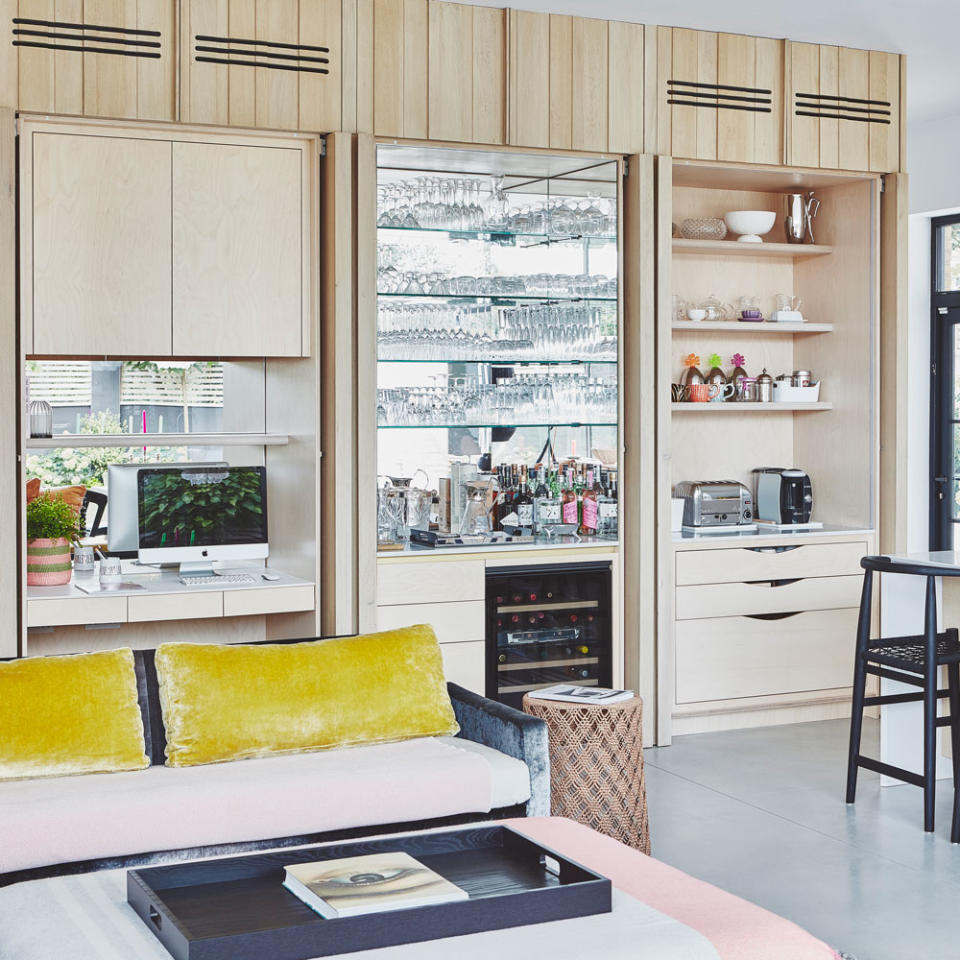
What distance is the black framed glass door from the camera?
7.15m

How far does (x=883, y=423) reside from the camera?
5629 mm

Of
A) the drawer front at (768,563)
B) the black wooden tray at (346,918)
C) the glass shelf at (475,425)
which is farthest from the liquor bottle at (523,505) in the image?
the black wooden tray at (346,918)

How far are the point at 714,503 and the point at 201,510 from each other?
227cm

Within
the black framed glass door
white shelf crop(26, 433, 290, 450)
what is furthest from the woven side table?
the black framed glass door

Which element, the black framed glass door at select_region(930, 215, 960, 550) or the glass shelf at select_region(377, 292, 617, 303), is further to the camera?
the black framed glass door at select_region(930, 215, 960, 550)

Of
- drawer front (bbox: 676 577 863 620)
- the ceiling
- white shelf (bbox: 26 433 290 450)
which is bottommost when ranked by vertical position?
drawer front (bbox: 676 577 863 620)

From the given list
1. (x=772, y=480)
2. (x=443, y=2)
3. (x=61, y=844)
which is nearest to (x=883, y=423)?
(x=772, y=480)

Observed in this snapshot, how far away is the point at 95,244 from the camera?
437 centimetres

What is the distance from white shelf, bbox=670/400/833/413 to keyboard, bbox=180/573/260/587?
1901 mm

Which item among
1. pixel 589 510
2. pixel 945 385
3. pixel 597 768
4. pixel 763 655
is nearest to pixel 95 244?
pixel 589 510

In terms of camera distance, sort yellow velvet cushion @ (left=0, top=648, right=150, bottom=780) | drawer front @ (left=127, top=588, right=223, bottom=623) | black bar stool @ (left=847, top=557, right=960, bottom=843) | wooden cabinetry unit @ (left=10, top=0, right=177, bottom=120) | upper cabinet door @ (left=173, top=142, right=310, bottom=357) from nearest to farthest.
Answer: yellow velvet cushion @ (left=0, top=648, right=150, bottom=780) → black bar stool @ (left=847, top=557, right=960, bottom=843) → wooden cabinetry unit @ (left=10, top=0, right=177, bottom=120) → drawer front @ (left=127, top=588, right=223, bottom=623) → upper cabinet door @ (left=173, top=142, right=310, bottom=357)

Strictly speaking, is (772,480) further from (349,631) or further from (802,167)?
(349,631)

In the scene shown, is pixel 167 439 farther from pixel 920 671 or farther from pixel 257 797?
pixel 920 671

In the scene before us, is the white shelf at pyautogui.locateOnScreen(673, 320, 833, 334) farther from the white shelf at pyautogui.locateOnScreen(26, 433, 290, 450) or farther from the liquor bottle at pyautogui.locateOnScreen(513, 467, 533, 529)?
the white shelf at pyautogui.locateOnScreen(26, 433, 290, 450)
